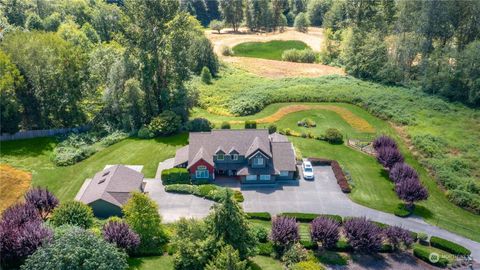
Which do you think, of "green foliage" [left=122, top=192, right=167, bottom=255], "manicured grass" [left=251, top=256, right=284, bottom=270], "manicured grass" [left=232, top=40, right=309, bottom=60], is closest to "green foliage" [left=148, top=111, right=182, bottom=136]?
"green foliage" [left=122, top=192, right=167, bottom=255]

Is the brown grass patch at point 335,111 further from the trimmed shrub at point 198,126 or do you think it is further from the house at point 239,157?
the house at point 239,157

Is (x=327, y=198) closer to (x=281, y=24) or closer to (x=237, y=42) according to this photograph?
(x=237, y=42)

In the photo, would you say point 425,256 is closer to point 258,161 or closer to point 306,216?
point 306,216

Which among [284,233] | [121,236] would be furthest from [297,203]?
[121,236]

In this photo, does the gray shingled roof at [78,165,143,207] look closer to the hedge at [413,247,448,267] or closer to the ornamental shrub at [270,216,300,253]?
the ornamental shrub at [270,216,300,253]

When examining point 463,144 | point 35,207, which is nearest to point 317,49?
point 463,144

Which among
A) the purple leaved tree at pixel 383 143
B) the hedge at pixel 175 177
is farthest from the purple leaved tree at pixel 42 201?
the purple leaved tree at pixel 383 143
